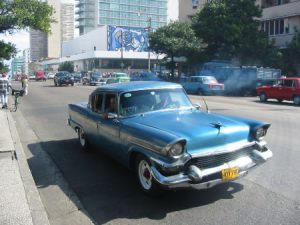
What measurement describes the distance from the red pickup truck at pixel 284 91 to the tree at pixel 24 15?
14.7 metres

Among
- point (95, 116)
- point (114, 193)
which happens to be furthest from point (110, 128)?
point (114, 193)

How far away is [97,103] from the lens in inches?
289

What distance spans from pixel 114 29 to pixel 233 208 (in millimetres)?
94311

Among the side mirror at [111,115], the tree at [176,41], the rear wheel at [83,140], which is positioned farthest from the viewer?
the tree at [176,41]

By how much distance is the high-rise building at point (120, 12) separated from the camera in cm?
14576

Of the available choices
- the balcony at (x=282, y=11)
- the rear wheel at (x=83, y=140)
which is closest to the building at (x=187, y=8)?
the balcony at (x=282, y=11)

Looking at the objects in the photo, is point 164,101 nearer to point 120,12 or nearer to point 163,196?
point 163,196

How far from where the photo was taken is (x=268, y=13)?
42.1m

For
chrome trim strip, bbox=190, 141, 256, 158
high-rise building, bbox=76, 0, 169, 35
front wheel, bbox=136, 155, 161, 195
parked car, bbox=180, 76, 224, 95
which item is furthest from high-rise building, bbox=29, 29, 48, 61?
chrome trim strip, bbox=190, 141, 256, 158

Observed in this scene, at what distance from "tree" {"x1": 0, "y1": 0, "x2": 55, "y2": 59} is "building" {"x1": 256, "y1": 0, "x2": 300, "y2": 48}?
1234 inches

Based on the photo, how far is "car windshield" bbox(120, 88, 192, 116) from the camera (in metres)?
6.29

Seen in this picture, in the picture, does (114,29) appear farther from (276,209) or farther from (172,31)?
(276,209)

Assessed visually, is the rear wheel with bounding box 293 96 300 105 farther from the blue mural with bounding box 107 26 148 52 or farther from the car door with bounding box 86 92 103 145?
the blue mural with bounding box 107 26 148 52

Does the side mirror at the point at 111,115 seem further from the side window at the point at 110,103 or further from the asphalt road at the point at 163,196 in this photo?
the asphalt road at the point at 163,196
